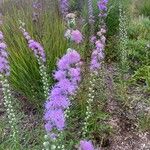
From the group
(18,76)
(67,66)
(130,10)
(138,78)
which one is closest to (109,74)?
(138,78)

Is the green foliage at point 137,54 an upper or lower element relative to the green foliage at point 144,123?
upper

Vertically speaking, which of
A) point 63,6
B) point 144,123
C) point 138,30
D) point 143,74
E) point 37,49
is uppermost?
point 37,49

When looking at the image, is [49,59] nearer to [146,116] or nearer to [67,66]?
[146,116]

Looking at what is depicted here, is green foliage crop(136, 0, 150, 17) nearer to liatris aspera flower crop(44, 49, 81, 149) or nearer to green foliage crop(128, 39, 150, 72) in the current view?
green foliage crop(128, 39, 150, 72)

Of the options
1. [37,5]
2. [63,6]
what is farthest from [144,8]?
[37,5]

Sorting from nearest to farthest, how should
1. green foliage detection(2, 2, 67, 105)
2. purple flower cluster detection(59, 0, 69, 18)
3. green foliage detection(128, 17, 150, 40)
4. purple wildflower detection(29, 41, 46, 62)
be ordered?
purple wildflower detection(29, 41, 46, 62), green foliage detection(2, 2, 67, 105), purple flower cluster detection(59, 0, 69, 18), green foliage detection(128, 17, 150, 40)

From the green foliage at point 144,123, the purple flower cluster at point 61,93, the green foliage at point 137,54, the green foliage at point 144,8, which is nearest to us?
the purple flower cluster at point 61,93

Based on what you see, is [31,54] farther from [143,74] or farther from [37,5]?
[37,5]

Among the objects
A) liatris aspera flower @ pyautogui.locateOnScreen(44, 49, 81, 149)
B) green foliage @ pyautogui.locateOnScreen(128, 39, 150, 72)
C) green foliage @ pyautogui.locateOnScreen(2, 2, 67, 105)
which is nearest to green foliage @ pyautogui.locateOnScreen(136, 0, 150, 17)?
green foliage @ pyautogui.locateOnScreen(128, 39, 150, 72)

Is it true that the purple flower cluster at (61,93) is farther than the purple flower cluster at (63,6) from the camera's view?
No

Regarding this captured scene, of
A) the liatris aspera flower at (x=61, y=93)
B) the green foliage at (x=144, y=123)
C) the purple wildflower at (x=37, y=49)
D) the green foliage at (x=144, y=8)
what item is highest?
the liatris aspera flower at (x=61, y=93)

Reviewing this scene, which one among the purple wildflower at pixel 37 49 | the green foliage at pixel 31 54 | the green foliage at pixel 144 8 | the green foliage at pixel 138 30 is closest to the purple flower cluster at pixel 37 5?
the green foliage at pixel 31 54

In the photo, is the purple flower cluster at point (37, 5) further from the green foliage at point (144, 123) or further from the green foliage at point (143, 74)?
the green foliage at point (144, 123)

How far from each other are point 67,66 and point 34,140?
1.57 m
